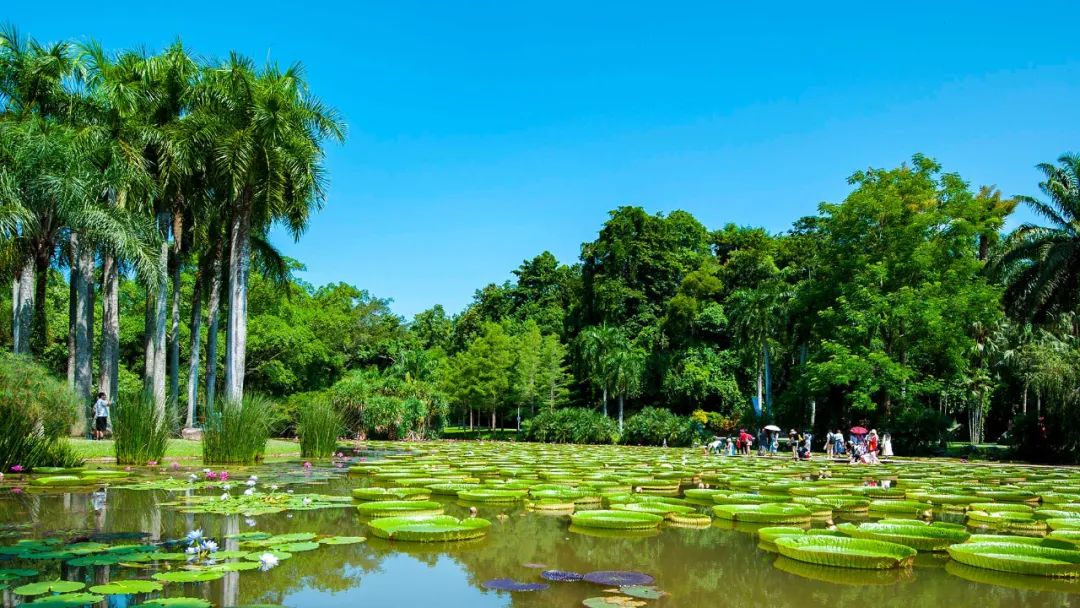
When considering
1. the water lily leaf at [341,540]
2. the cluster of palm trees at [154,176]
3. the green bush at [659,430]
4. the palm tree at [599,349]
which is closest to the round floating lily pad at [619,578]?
the water lily leaf at [341,540]

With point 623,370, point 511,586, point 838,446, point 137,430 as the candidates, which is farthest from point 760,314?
point 511,586

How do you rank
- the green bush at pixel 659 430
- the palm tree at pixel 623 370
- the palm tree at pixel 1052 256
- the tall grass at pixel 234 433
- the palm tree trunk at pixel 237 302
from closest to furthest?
the tall grass at pixel 234 433 < the palm tree trunk at pixel 237 302 < the palm tree at pixel 1052 256 < the green bush at pixel 659 430 < the palm tree at pixel 623 370

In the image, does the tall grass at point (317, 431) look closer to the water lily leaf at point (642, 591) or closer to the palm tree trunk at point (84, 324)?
the palm tree trunk at point (84, 324)

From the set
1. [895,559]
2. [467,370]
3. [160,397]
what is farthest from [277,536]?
[467,370]

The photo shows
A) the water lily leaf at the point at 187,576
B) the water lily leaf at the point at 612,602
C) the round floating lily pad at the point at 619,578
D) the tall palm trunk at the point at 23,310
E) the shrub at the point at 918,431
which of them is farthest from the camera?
the shrub at the point at 918,431

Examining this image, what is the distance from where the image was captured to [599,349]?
1864 inches

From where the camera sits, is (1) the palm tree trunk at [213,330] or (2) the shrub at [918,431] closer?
(1) the palm tree trunk at [213,330]

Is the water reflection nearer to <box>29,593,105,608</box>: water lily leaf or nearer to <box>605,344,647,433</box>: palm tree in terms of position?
<box>29,593,105,608</box>: water lily leaf

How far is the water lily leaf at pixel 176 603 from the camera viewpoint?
4297mm

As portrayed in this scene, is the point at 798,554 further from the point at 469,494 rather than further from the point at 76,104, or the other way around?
the point at 76,104

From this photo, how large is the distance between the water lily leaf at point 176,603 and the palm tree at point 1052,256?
32330mm

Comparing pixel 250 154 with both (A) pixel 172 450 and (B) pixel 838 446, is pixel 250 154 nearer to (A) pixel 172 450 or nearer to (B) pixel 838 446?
(A) pixel 172 450

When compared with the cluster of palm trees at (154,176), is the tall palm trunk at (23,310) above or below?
below

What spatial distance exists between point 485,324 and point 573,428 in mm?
15113
